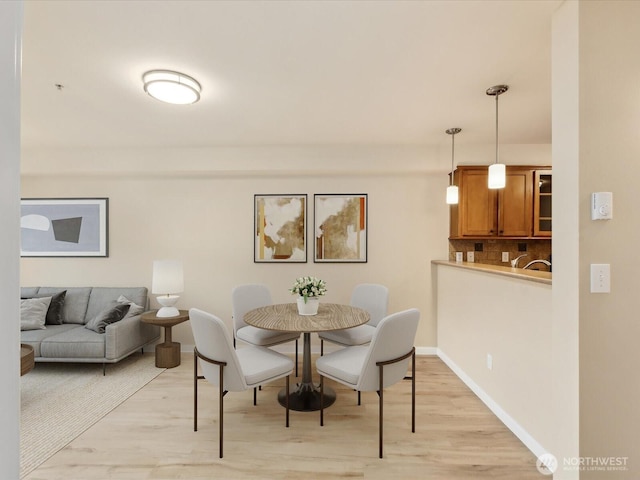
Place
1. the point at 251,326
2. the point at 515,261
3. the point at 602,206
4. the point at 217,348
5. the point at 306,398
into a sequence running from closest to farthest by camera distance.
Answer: the point at 602,206, the point at 217,348, the point at 306,398, the point at 251,326, the point at 515,261

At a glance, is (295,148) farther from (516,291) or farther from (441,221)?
(516,291)

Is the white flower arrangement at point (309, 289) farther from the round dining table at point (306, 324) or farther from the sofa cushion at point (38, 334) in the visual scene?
the sofa cushion at point (38, 334)

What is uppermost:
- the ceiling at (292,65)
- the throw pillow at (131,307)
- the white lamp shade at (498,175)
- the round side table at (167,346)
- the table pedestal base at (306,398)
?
the ceiling at (292,65)

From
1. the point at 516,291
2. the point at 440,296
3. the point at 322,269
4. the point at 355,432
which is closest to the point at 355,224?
the point at 322,269

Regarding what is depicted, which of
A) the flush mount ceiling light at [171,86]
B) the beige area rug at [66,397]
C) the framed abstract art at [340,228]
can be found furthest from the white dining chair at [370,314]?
the flush mount ceiling light at [171,86]

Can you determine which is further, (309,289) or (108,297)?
(108,297)

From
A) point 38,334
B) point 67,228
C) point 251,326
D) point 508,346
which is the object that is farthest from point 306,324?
point 67,228

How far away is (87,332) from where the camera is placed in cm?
335

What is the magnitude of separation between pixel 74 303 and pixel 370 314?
3529mm

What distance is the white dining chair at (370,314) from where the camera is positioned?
2873mm

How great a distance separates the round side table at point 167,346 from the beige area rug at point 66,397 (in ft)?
0.36

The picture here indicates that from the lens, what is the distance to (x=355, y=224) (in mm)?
→ 3900

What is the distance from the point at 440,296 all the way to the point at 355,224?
134cm

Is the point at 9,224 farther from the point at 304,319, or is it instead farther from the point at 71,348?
the point at 71,348
